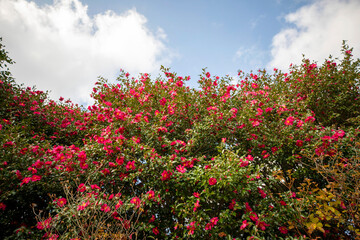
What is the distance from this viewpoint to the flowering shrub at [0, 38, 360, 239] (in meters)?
3.09

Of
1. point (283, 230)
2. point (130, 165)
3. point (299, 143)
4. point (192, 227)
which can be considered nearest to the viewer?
point (192, 227)

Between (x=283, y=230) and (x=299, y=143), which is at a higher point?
(x=299, y=143)

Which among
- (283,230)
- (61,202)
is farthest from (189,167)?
(61,202)

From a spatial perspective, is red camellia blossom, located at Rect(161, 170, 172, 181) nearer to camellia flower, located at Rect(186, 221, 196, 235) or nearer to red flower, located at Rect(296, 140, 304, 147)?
camellia flower, located at Rect(186, 221, 196, 235)

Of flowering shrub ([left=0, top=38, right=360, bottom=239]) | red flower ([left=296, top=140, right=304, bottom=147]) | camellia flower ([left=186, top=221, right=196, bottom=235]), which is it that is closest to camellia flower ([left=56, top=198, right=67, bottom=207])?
flowering shrub ([left=0, top=38, right=360, bottom=239])

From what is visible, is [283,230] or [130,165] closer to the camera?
[283,230]

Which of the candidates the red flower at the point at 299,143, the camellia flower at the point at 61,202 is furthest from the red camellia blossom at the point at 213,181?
the camellia flower at the point at 61,202

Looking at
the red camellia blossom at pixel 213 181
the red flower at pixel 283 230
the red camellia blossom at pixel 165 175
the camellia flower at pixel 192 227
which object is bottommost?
the camellia flower at pixel 192 227

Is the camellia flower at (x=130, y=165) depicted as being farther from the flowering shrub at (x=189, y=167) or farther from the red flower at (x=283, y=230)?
the red flower at (x=283, y=230)

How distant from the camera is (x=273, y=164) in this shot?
496 cm

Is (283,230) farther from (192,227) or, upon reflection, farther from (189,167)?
(189,167)

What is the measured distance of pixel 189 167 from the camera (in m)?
3.76

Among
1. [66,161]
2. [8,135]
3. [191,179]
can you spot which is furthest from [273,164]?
[8,135]

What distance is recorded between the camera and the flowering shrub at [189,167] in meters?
3.09
